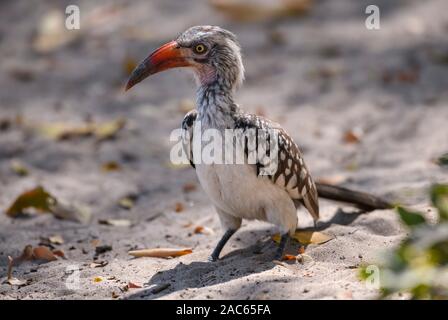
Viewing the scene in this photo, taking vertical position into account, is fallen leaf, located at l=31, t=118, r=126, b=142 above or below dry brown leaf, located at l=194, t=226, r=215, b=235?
above

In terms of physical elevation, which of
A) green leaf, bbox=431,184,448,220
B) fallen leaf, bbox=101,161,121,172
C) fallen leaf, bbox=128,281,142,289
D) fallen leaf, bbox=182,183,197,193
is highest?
green leaf, bbox=431,184,448,220

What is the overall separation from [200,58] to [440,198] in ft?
7.83

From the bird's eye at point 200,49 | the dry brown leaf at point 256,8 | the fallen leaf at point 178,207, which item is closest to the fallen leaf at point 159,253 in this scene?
the fallen leaf at point 178,207

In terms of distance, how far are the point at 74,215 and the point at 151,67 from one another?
6.10ft

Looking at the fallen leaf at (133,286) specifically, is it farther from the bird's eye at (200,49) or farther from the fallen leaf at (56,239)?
the bird's eye at (200,49)

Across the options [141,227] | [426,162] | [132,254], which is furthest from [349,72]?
[132,254]

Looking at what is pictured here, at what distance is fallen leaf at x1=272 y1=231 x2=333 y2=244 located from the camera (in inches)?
208

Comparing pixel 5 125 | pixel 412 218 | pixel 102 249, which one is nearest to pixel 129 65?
pixel 5 125

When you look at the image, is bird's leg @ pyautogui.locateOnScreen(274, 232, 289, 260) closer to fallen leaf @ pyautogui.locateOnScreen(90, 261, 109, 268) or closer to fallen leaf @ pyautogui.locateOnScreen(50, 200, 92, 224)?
fallen leaf @ pyautogui.locateOnScreen(90, 261, 109, 268)

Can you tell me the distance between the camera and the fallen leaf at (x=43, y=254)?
17.6 ft

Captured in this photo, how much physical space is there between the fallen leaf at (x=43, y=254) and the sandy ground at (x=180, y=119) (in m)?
0.08

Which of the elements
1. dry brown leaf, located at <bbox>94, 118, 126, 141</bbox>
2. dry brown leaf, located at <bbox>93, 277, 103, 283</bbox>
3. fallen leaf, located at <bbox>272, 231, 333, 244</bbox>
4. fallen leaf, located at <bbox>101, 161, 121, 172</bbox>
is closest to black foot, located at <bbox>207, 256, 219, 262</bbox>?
fallen leaf, located at <bbox>272, 231, 333, 244</bbox>

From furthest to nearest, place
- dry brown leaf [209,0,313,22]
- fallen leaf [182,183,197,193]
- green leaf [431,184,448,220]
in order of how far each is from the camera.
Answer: dry brown leaf [209,0,313,22]
fallen leaf [182,183,197,193]
green leaf [431,184,448,220]

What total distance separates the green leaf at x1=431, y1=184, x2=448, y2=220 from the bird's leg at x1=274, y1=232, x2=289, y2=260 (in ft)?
6.34
